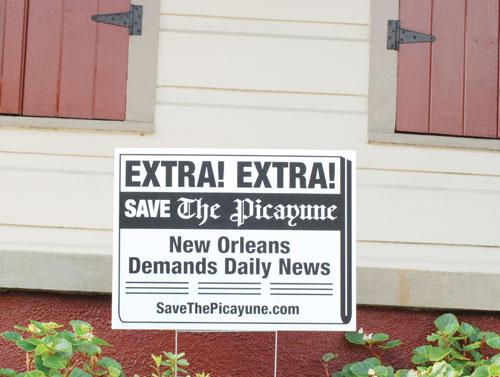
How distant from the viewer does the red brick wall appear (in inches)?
155

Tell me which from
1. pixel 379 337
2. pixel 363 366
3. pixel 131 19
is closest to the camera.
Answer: pixel 363 366

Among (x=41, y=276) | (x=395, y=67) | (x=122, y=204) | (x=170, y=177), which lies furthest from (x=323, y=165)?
(x=41, y=276)

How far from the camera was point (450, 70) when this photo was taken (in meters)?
4.13

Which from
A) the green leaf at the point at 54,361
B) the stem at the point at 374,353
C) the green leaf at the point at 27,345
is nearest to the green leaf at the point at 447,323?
the stem at the point at 374,353

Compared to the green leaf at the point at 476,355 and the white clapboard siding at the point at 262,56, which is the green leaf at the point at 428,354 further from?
the white clapboard siding at the point at 262,56

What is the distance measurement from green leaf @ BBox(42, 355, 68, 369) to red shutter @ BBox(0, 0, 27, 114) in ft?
5.03

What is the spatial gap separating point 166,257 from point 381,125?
147cm

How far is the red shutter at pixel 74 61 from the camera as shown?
159 inches

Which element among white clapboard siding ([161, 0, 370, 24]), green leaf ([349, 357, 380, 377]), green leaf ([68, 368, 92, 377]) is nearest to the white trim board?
green leaf ([349, 357, 380, 377])

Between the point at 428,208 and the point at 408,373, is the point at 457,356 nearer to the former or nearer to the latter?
the point at 408,373

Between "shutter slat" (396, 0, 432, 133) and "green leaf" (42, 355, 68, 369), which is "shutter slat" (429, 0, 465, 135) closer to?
"shutter slat" (396, 0, 432, 133)

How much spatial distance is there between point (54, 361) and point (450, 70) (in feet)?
8.15

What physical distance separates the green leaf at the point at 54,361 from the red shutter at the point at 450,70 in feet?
6.78

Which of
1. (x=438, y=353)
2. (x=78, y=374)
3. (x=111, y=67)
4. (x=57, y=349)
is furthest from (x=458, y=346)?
(x=111, y=67)
